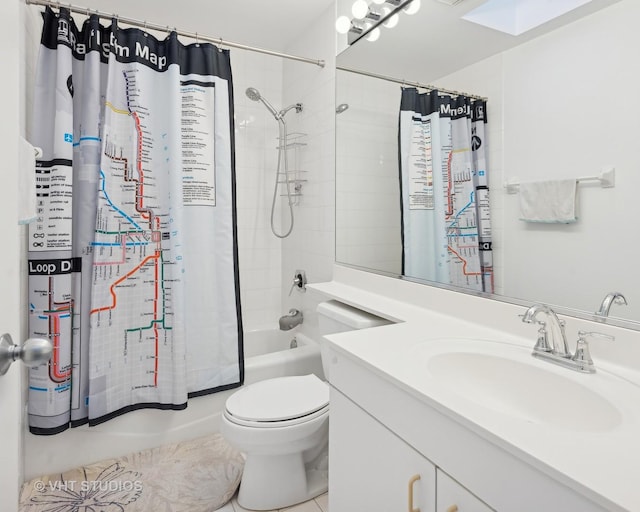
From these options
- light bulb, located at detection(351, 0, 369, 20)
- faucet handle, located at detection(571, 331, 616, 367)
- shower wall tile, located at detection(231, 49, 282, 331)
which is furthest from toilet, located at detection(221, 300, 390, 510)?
light bulb, located at detection(351, 0, 369, 20)

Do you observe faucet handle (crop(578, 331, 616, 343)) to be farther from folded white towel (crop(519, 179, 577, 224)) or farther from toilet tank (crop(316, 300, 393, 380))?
toilet tank (crop(316, 300, 393, 380))

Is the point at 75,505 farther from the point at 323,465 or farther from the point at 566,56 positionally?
the point at 566,56

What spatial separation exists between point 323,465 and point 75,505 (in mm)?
1033

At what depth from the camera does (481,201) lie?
1.32 m

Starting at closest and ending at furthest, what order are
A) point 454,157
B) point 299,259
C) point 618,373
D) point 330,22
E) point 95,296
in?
point 618,373 → point 454,157 → point 95,296 → point 330,22 → point 299,259

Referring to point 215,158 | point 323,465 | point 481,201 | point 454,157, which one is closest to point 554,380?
point 481,201

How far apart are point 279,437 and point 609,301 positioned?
1149 mm

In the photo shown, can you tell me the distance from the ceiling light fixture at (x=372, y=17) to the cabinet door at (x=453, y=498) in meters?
1.75

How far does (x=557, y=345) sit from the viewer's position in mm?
969

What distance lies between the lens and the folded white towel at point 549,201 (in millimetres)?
1065

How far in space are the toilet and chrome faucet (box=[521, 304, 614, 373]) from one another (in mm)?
662

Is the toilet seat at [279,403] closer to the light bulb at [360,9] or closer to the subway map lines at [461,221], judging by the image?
the subway map lines at [461,221]

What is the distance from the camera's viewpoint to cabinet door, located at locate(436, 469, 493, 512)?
69cm

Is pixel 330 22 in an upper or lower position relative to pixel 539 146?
upper
